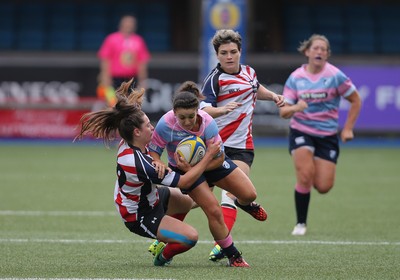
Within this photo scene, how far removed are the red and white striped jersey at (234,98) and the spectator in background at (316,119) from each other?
61.3 inches

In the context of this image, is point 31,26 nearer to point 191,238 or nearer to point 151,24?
point 151,24

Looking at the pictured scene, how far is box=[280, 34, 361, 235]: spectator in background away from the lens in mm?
9891

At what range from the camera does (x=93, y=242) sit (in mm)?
8758

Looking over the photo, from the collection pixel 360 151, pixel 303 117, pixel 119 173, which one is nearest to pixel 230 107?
pixel 119 173

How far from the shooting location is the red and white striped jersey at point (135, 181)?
711 cm

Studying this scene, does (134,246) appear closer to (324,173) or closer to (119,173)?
(119,173)

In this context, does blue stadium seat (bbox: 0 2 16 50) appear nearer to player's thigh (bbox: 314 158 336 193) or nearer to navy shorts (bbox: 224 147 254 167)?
player's thigh (bbox: 314 158 336 193)

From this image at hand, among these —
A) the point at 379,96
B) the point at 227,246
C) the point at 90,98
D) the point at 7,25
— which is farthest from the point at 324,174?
the point at 7,25

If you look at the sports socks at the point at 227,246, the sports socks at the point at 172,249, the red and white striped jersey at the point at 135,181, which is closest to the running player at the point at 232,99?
the sports socks at the point at 227,246

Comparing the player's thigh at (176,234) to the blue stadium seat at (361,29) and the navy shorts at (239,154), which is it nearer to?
the navy shorts at (239,154)

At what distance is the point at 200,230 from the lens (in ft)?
32.3

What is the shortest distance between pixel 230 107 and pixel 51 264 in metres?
1.85

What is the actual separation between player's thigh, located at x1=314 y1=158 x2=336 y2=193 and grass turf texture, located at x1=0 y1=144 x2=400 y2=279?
17.4 inches

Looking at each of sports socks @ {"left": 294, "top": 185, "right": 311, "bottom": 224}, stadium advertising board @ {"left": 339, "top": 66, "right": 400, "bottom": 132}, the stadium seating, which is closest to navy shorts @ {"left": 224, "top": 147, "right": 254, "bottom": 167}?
sports socks @ {"left": 294, "top": 185, "right": 311, "bottom": 224}
